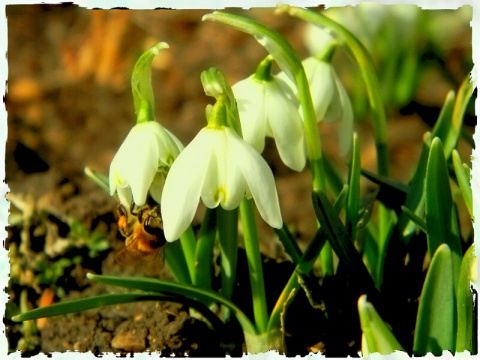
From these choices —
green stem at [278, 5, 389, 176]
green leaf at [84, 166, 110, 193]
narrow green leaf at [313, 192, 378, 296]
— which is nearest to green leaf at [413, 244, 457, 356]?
narrow green leaf at [313, 192, 378, 296]

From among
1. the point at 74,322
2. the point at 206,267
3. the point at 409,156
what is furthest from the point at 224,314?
the point at 409,156

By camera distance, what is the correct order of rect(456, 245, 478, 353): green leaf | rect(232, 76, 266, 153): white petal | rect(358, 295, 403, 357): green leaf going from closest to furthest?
rect(358, 295, 403, 357): green leaf, rect(456, 245, 478, 353): green leaf, rect(232, 76, 266, 153): white petal

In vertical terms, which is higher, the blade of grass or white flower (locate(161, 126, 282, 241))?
white flower (locate(161, 126, 282, 241))

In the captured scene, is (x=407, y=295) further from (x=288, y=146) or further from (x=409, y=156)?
(x=409, y=156)

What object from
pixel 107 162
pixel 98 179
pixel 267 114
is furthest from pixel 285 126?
pixel 107 162

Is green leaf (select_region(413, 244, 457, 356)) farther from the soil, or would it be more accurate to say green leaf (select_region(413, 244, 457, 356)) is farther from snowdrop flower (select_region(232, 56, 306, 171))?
snowdrop flower (select_region(232, 56, 306, 171))

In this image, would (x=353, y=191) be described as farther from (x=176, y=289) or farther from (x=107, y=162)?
(x=107, y=162)
